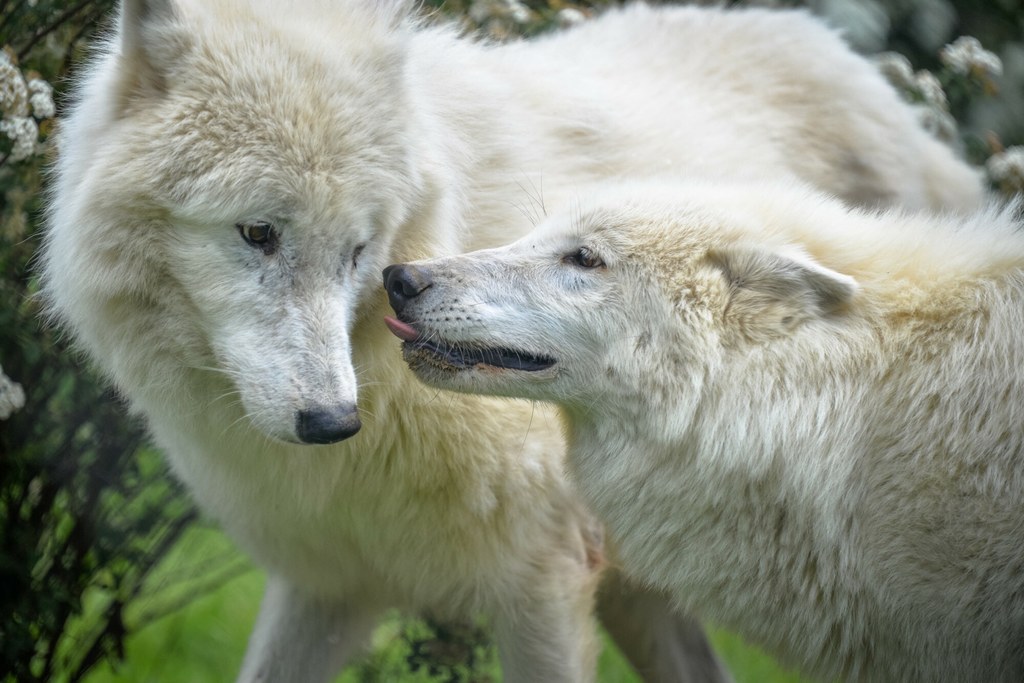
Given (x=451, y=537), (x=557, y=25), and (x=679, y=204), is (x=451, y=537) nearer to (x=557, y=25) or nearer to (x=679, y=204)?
(x=679, y=204)

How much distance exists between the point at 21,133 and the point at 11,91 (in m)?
0.13

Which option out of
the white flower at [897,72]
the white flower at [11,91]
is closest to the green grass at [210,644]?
the white flower at [11,91]

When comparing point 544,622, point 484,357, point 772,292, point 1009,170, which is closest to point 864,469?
point 772,292

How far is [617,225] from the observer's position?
3.32m

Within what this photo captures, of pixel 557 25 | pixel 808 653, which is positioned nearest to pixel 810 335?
pixel 808 653

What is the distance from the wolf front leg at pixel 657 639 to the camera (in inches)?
183

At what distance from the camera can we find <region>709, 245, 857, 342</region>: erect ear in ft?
10.1

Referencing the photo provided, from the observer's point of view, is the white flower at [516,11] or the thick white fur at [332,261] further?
the white flower at [516,11]

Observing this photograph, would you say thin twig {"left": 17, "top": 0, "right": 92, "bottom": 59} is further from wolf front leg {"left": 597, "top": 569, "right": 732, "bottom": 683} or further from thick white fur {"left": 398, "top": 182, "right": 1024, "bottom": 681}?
wolf front leg {"left": 597, "top": 569, "right": 732, "bottom": 683}

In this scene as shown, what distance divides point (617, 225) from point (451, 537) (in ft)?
3.82

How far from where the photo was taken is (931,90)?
555 cm

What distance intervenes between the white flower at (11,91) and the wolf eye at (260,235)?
1.00 meters

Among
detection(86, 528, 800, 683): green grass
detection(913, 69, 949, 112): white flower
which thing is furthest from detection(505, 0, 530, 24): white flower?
detection(86, 528, 800, 683): green grass

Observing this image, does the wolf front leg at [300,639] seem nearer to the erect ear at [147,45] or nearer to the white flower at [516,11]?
the erect ear at [147,45]
